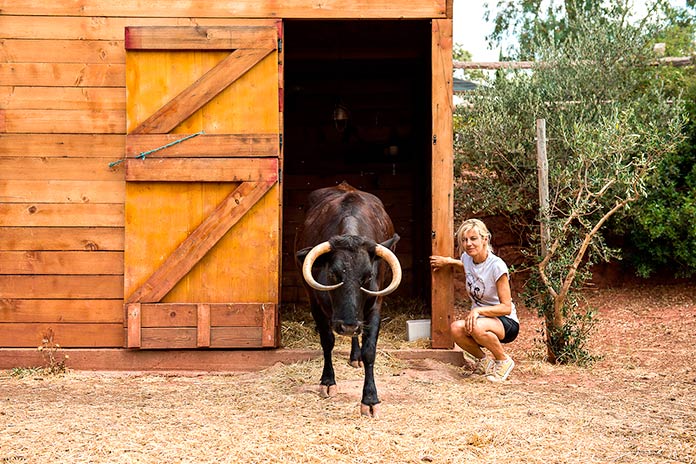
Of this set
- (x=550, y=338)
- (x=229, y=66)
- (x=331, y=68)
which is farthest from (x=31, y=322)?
(x=331, y=68)

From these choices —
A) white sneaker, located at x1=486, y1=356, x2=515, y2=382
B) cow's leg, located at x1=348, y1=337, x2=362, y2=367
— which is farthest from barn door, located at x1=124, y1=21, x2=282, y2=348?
white sneaker, located at x1=486, y1=356, x2=515, y2=382

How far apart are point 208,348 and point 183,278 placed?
638 mm

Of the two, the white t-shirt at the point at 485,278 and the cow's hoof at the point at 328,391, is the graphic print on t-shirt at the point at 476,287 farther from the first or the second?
the cow's hoof at the point at 328,391

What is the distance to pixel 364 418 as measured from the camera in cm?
473

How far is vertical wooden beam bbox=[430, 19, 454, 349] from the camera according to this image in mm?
6398

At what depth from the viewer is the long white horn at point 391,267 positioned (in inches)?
192

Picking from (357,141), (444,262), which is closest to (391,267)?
(444,262)

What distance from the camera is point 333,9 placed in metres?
6.29

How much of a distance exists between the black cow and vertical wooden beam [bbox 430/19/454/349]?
1.79 feet

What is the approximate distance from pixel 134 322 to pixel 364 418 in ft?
7.98

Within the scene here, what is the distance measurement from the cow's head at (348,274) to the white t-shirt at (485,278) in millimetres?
1123

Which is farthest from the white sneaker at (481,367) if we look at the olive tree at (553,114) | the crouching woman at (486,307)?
the olive tree at (553,114)

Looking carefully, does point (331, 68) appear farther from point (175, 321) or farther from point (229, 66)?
point (175, 321)

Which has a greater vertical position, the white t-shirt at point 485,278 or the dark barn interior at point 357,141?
the dark barn interior at point 357,141
